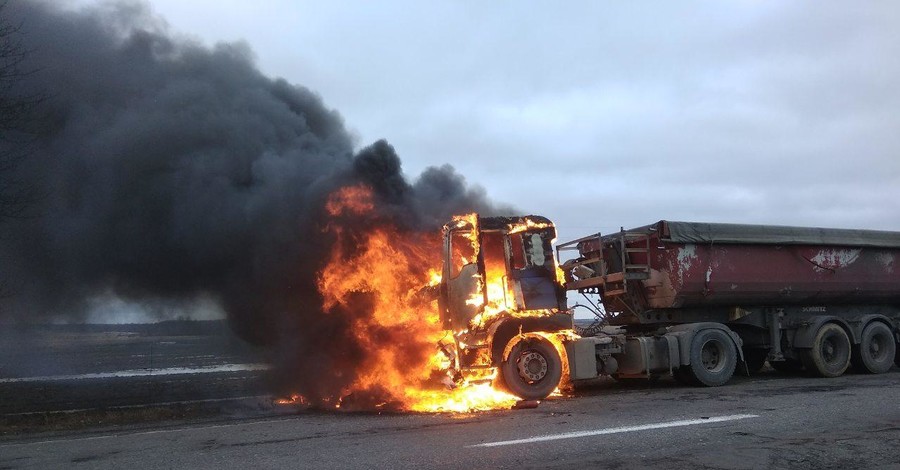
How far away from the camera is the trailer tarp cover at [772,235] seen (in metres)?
13.7

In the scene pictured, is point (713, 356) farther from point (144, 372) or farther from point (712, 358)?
point (144, 372)

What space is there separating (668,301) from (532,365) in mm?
3703

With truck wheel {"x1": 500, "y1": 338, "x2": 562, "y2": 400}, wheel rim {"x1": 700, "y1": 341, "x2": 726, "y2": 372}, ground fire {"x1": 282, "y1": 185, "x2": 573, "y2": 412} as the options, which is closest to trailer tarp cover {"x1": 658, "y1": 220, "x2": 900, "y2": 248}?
wheel rim {"x1": 700, "y1": 341, "x2": 726, "y2": 372}

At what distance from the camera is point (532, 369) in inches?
460

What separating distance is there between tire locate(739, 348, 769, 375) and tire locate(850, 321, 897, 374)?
2013 millimetres

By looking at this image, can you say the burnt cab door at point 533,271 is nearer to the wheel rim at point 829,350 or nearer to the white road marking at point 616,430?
the white road marking at point 616,430

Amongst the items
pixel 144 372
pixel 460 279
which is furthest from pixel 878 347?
pixel 144 372

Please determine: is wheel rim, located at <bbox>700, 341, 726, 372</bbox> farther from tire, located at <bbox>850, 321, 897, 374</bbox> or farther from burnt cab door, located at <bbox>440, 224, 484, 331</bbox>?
burnt cab door, located at <bbox>440, 224, 484, 331</bbox>

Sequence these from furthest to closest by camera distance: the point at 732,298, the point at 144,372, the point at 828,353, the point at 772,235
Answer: the point at 144,372, the point at 828,353, the point at 772,235, the point at 732,298

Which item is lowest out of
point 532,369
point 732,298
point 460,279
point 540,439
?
point 540,439

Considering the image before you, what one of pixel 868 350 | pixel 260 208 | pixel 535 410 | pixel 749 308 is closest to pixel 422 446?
pixel 535 410

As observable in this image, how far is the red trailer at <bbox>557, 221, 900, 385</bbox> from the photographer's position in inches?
536

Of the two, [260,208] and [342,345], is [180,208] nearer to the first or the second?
[260,208]

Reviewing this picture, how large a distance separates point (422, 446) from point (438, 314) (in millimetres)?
4404
